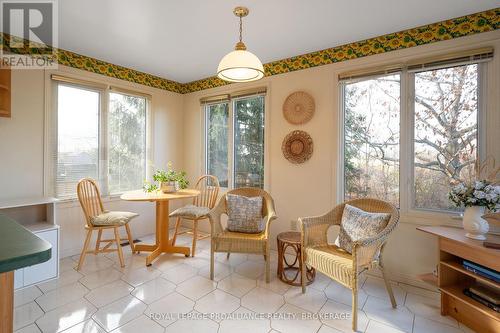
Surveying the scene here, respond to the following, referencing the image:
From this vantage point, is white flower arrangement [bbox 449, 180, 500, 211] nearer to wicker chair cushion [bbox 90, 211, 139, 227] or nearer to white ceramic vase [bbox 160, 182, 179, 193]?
white ceramic vase [bbox 160, 182, 179, 193]

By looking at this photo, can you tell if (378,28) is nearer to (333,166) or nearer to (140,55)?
(333,166)

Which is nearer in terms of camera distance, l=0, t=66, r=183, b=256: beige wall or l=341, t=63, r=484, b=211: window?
l=341, t=63, r=484, b=211: window

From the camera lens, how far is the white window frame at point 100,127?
113 inches

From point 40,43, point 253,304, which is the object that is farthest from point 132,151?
point 253,304

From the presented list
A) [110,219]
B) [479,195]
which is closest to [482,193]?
[479,195]

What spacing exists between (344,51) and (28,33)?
3.31 metres

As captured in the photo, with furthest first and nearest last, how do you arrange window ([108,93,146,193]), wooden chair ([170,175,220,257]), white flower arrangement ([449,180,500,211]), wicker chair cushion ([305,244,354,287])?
window ([108,93,146,193]), wooden chair ([170,175,220,257]), wicker chair cushion ([305,244,354,287]), white flower arrangement ([449,180,500,211])

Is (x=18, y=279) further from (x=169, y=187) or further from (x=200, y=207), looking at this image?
(x=200, y=207)

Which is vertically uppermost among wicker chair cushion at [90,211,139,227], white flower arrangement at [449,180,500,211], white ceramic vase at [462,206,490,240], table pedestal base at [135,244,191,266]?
white flower arrangement at [449,180,500,211]

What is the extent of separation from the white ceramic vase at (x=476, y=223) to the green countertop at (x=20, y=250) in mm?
2575

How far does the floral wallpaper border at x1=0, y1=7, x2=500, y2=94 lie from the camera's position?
219 cm

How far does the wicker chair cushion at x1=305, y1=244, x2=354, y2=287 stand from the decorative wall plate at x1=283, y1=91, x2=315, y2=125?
154cm

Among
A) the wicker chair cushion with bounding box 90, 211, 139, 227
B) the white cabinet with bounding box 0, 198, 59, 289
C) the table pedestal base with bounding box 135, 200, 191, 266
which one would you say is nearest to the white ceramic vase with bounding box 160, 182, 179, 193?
the table pedestal base with bounding box 135, 200, 191, 266

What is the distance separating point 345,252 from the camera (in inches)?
87.6
